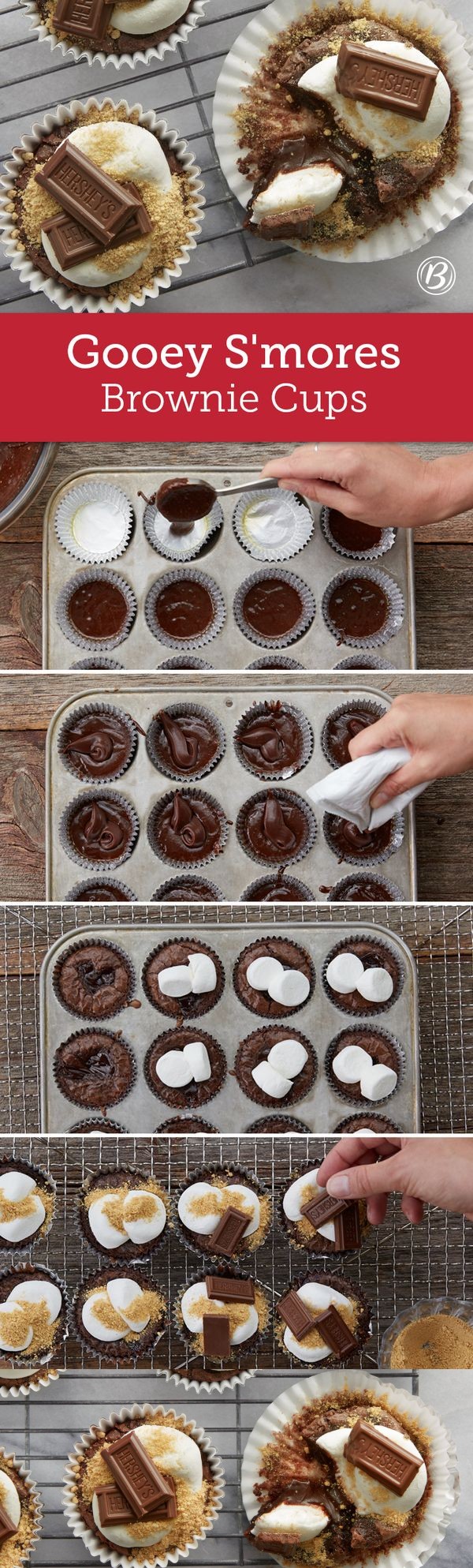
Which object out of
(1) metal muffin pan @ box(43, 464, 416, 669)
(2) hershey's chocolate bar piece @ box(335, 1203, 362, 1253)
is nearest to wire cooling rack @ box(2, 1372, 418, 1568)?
(2) hershey's chocolate bar piece @ box(335, 1203, 362, 1253)

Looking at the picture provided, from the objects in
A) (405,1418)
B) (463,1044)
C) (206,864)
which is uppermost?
(206,864)

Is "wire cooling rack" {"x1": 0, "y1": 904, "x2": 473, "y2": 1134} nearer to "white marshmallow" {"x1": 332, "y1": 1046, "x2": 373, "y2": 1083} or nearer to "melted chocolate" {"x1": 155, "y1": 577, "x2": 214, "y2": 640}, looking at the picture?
"white marshmallow" {"x1": 332, "y1": 1046, "x2": 373, "y2": 1083}

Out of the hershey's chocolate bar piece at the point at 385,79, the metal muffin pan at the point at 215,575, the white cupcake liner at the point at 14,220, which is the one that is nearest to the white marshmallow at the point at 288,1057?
the metal muffin pan at the point at 215,575

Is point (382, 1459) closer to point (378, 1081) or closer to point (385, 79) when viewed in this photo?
point (378, 1081)

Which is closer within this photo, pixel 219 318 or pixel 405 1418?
pixel 219 318

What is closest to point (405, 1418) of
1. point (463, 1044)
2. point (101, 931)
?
point (463, 1044)

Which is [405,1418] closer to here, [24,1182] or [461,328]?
[24,1182]

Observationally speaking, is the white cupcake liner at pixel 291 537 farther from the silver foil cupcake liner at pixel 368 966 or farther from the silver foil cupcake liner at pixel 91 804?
the silver foil cupcake liner at pixel 368 966
